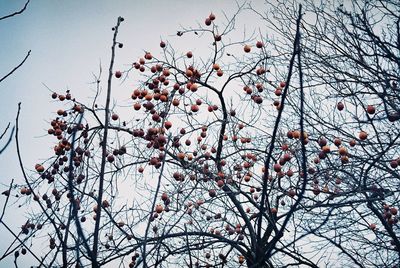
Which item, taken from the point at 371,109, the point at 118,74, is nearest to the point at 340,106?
the point at 371,109

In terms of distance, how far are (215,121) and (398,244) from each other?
120 inches

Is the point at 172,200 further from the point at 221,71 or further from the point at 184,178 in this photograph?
the point at 221,71

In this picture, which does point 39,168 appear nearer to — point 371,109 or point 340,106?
point 340,106

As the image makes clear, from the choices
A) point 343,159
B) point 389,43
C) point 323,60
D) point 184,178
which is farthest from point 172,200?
point 389,43

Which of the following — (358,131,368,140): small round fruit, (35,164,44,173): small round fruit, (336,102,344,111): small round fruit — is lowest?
(35,164,44,173): small round fruit

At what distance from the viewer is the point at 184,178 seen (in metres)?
5.17

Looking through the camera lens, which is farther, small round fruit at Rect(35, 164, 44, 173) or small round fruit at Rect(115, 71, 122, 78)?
small round fruit at Rect(115, 71, 122, 78)

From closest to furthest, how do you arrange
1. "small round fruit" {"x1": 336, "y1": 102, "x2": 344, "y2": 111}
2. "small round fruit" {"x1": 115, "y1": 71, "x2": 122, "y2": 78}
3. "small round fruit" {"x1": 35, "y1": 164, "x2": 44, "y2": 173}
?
"small round fruit" {"x1": 336, "y1": 102, "x2": 344, "y2": 111} → "small round fruit" {"x1": 35, "y1": 164, "x2": 44, "y2": 173} → "small round fruit" {"x1": 115, "y1": 71, "x2": 122, "y2": 78}

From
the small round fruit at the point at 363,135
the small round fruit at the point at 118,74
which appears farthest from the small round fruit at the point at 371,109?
the small round fruit at the point at 118,74

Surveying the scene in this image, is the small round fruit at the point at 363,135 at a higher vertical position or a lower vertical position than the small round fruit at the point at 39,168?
higher

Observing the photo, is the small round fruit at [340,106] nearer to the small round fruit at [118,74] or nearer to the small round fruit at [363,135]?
the small round fruit at [363,135]

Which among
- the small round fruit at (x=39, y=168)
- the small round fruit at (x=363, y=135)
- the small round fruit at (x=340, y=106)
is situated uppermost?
the small round fruit at (x=340, y=106)

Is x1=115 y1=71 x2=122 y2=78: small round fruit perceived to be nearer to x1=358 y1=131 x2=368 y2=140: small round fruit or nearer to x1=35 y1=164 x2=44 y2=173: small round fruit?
x1=35 y1=164 x2=44 y2=173: small round fruit

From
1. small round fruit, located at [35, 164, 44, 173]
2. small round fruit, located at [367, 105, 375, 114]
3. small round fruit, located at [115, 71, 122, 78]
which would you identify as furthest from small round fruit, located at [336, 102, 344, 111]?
small round fruit, located at [35, 164, 44, 173]
